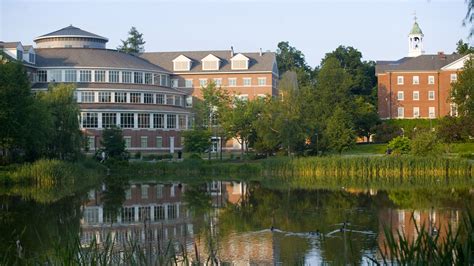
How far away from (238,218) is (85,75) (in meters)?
53.5

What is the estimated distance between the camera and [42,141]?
1783 inches

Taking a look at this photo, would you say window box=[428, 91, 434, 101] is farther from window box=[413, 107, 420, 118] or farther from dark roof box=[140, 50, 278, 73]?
dark roof box=[140, 50, 278, 73]

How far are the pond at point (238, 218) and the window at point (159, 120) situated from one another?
1211 inches

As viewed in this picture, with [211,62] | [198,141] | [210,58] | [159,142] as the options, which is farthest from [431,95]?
[198,141]

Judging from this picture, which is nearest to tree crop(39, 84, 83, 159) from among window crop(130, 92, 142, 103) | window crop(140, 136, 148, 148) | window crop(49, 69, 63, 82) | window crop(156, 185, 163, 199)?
window crop(156, 185, 163, 199)

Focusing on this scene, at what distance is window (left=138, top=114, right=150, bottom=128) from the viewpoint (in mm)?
74250

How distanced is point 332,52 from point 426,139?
4169 centimetres

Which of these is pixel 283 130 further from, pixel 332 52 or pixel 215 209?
pixel 332 52

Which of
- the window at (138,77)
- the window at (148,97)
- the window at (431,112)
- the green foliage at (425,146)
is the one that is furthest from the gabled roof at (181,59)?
the green foliage at (425,146)

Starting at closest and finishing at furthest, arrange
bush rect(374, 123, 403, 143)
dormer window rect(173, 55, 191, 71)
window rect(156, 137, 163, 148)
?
bush rect(374, 123, 403, 143) < window rect(156, 137, 163, 148) < dormer window rect(173, 55, 191, 71)

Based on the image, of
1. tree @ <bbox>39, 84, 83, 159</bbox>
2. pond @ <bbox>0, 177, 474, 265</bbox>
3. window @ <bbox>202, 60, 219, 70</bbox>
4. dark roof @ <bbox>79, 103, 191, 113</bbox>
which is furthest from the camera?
window @ <bbox>202, 60, 219, 70</bbox>

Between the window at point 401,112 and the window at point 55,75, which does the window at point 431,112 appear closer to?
the window at point 401,112

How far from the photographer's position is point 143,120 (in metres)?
74.5

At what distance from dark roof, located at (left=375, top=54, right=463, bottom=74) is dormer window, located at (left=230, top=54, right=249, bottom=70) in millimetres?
16532
